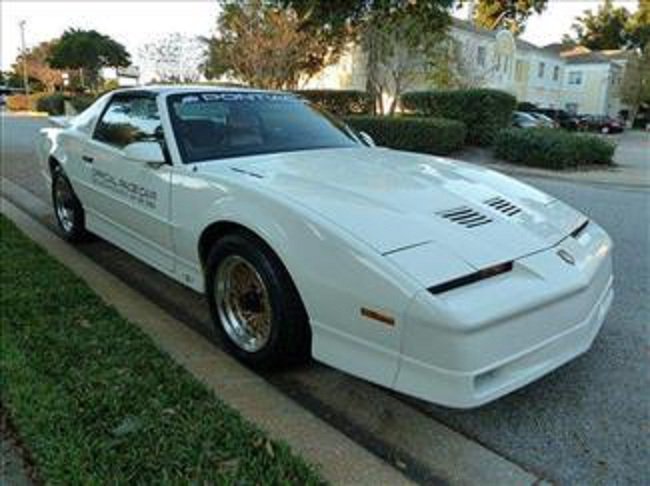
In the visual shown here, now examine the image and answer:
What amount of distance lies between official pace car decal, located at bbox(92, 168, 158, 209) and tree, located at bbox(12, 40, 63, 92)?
165ft

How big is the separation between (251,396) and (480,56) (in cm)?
2993

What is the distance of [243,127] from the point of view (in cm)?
392

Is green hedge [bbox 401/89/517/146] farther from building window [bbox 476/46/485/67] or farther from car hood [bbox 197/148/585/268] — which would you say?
building window [bbox 476/46/485/67]

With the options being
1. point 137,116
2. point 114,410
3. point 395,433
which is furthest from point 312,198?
point 137,116

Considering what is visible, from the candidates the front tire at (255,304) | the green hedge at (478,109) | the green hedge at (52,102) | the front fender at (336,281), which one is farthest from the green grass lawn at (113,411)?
the green hedge at (52,102)

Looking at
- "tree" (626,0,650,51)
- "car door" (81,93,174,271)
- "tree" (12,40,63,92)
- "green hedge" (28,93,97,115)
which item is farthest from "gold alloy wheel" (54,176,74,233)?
"tree" (626,0,650,51)

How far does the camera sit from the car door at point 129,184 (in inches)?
145

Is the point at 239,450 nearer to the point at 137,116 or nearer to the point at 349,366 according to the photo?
the point at 349,366

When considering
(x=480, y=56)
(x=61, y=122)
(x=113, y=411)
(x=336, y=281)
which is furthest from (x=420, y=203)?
(x=480, y=56)

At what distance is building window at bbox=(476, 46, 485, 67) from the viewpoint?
2885cm

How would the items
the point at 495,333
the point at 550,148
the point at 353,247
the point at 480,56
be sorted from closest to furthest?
1. the point at 495,333
2. the point at 353,247
3. the point at 550,148
4. the point at 480,56

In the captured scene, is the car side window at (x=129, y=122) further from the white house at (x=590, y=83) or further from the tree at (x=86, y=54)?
the white house at (x=590, y=83)

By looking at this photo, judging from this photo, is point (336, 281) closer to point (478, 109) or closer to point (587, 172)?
point (587, 172)

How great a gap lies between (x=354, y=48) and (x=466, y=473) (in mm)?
27138
